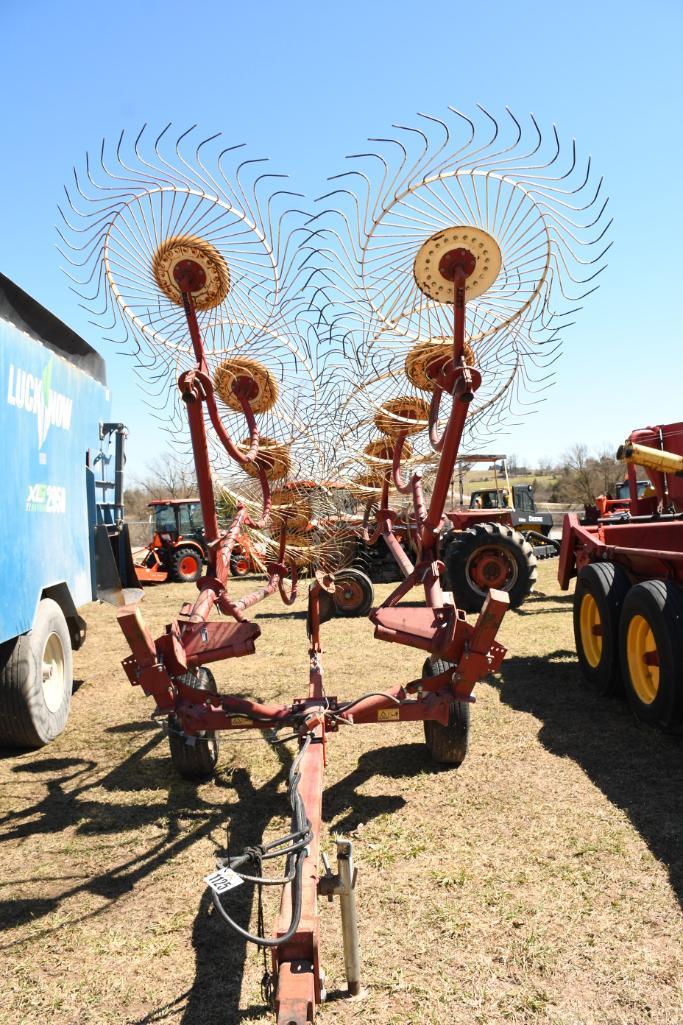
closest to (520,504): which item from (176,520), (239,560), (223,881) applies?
(176,520)

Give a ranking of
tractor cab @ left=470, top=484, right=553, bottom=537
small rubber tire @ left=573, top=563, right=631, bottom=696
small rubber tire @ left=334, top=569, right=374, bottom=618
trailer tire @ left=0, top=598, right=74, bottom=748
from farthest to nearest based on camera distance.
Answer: tractor cab @ left=470, top=484, right=553, bottom=537 < small rubber tire @ left=334, top=569, right=374, bottom=618 < small rubber tire @ left=573, top=563, right=631, bottom=696 < trailer tire @ left=0, top=598, right=74, bottom=748

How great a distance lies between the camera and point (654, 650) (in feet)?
14.4

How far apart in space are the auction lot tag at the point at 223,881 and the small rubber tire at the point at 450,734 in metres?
2.29

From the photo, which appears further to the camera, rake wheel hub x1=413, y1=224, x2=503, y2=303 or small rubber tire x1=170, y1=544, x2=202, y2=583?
small rubber tire x1=170, y1=544, x2=202, y2=583

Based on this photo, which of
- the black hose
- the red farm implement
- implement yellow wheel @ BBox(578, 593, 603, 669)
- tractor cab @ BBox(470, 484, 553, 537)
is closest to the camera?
the black hose

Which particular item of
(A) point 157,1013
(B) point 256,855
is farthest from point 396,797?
(B) point 256,855

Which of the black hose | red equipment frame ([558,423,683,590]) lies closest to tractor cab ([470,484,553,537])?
red equipment frame ([558,423,683,590])

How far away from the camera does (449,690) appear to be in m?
3.45

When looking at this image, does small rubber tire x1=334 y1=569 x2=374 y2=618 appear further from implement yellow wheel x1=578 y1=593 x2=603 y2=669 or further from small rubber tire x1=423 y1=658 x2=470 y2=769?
small rubber tire x1=423 y1=658 x2=470 y2=769

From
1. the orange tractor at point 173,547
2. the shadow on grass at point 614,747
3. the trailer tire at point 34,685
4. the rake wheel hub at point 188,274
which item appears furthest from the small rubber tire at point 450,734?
the orange tractor at point 173,547

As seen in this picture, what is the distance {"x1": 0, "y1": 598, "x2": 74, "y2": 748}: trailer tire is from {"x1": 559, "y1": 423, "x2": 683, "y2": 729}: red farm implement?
3.92m

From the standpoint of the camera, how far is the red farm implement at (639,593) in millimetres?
4098

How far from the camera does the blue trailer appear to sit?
4.20 metres

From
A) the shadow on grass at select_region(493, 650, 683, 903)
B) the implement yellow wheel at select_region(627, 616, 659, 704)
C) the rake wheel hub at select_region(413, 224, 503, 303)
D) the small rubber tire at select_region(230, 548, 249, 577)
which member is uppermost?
the rake wheel hub at select_region(413, 224, 503, 303)
